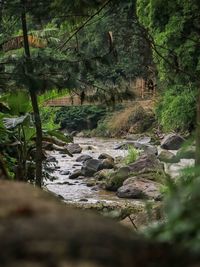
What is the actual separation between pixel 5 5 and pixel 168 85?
18383 millimetres

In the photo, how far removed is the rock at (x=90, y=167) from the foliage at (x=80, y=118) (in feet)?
53.2

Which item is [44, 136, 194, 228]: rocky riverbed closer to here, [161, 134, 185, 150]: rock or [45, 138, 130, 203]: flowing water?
[45, 138, 130, 203]: flowing water

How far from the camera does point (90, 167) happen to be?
652 inches

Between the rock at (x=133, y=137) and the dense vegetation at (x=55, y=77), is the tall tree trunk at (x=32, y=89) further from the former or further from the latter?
the rock at (x=133, y=137)

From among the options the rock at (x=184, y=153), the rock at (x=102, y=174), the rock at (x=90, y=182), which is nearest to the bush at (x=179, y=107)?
the rock at (x=102, y=174)

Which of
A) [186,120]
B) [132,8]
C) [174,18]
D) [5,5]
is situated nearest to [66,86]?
[5,5]

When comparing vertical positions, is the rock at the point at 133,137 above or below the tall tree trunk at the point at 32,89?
below

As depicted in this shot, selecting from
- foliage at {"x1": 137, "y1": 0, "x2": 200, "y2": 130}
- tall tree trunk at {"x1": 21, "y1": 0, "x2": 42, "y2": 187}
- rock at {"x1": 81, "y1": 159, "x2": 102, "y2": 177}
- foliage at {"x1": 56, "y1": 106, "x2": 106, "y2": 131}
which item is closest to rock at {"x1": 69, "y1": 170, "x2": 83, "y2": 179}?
rock at {"x1": 81, "y1": 159, "x2": 102, "y2": 177}

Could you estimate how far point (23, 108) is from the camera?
8.59m

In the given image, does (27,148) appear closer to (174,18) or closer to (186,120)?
(174,18)

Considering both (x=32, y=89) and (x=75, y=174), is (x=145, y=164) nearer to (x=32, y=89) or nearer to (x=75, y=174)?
(x=75, y=174)

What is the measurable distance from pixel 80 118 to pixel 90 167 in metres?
17.0

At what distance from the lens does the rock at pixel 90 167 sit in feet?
53.6

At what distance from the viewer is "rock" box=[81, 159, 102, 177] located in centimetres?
1634
